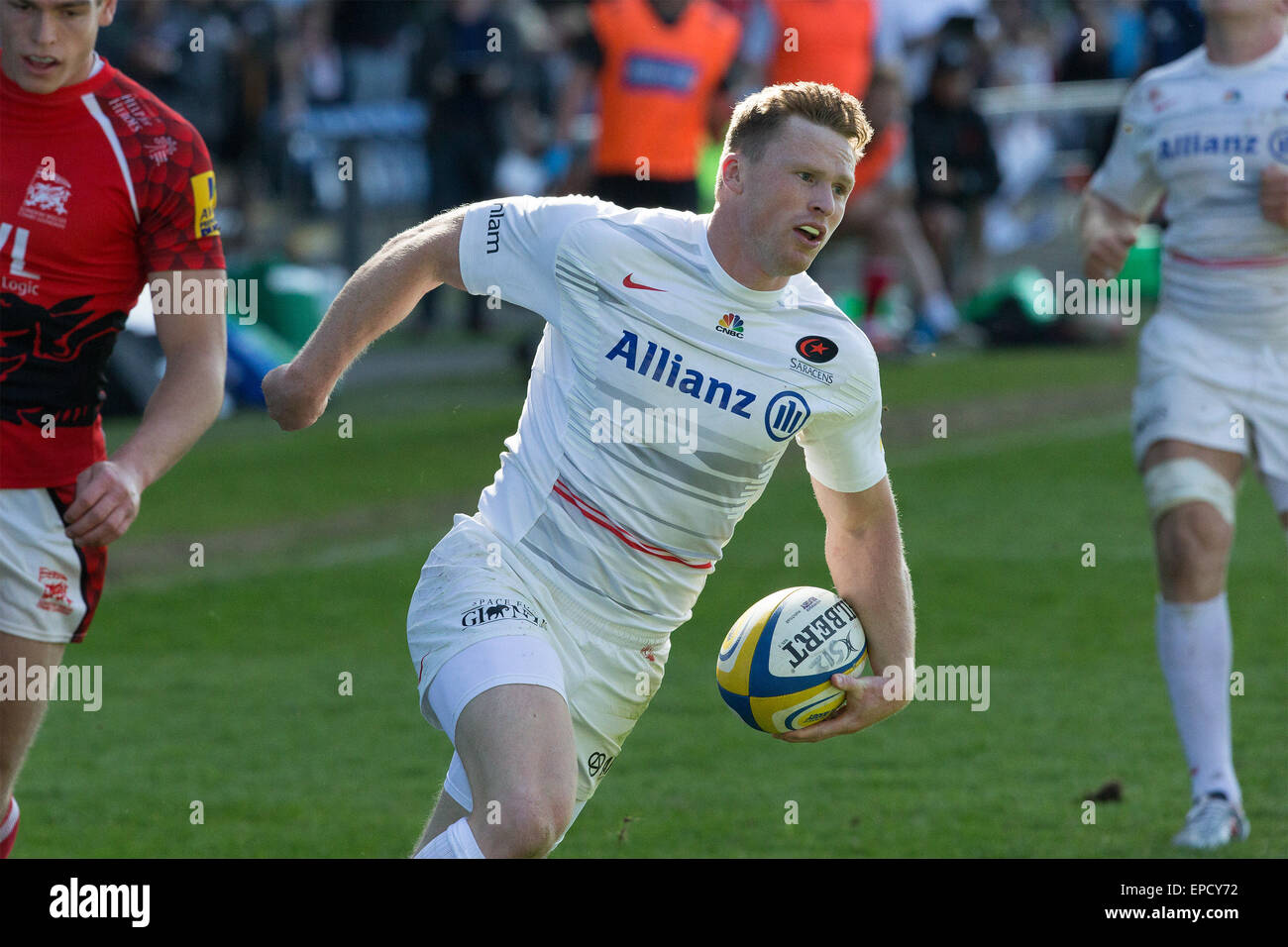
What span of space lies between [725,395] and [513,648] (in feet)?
2.71

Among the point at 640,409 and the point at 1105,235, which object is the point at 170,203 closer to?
the point at 640,409

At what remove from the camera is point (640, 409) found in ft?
15.9

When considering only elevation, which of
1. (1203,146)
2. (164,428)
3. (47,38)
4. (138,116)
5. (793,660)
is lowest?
(793,660)

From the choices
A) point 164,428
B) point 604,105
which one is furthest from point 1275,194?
point 604,105

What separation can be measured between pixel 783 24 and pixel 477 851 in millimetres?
11559

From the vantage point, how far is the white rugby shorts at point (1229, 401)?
21.6ft

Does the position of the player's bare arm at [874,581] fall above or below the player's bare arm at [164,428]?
below

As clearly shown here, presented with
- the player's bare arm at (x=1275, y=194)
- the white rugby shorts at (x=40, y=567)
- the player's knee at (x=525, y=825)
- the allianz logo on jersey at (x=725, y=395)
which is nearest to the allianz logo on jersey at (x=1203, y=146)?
the player's bare arm at (x=1275, y=194)

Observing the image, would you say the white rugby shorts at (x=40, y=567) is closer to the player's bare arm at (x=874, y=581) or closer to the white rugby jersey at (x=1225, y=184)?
the player's bare arm at (x=874, y=581)

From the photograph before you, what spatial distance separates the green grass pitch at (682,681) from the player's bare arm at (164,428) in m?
1.82

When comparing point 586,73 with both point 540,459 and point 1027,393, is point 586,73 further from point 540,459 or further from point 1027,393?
point 540,459

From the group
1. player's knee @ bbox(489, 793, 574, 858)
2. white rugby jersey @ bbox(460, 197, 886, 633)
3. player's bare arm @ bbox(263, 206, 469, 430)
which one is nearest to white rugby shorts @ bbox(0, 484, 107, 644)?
player's bare arm @ bbox(263, 206, 469, 430)

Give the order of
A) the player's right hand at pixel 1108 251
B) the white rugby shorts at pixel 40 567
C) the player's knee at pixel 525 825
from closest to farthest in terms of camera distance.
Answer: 1. the player's knee at pixel 525 825
2. the white rugby shorts at pixel 40 567
3. the player's right hand at pixel 1108 251
